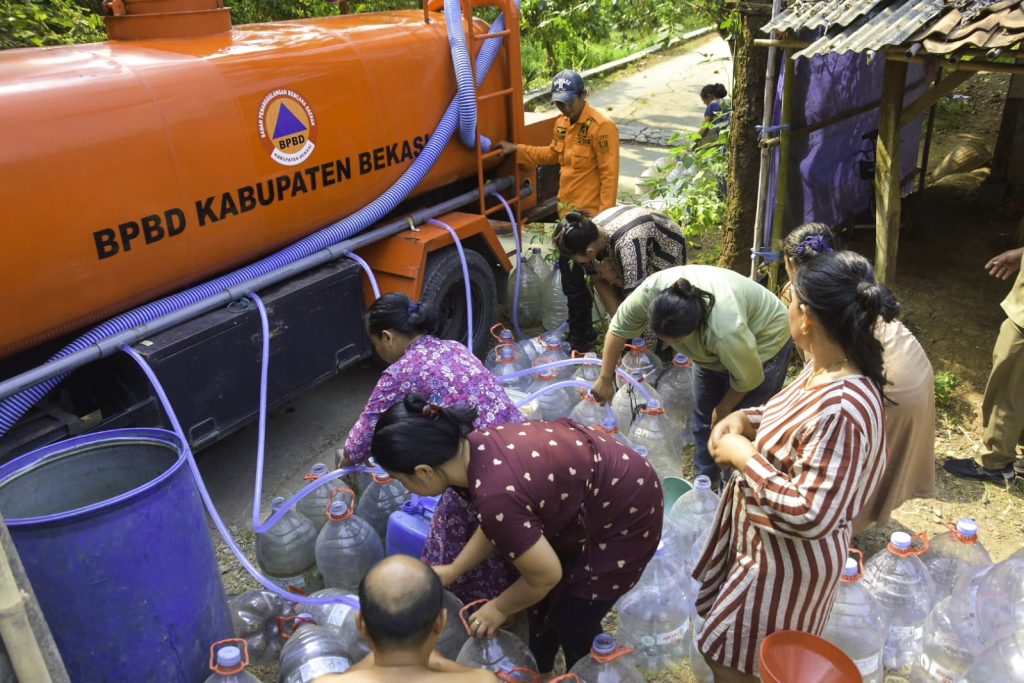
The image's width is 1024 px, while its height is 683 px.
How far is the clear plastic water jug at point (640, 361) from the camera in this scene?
4941mm

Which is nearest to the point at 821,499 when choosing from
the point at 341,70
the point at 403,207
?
the point at 341,70

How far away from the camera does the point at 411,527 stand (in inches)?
135

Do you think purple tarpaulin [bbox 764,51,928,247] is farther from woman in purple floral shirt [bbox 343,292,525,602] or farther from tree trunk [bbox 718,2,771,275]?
woman in purple floral shirt [bbox 343,292,525,602]

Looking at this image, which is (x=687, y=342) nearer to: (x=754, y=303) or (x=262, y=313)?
(x=754, y=303)

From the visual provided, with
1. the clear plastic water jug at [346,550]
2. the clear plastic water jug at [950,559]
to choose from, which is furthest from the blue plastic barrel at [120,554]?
the clear plastic water jug at [950,559]

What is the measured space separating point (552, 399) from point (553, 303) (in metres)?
1.76

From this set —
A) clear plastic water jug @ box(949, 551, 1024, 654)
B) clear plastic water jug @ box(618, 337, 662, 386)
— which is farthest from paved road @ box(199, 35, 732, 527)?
clear plastic water jug @ box(949, 551, 1024, 654)

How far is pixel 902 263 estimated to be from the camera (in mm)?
6910

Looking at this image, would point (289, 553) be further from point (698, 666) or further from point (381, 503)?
Answer: point (698, 666)

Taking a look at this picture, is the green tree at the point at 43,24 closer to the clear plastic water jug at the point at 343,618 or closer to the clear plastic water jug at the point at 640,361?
the clear plastic water jug at the point at 640,361

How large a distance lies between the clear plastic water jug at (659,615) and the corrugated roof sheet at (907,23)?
2917 mm

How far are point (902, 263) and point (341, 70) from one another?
492 centimetres

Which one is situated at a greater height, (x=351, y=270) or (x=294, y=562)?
(x=351, y=270)

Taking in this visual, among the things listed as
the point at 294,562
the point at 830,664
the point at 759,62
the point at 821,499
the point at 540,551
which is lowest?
the point at 294,562
